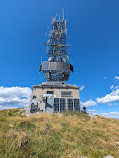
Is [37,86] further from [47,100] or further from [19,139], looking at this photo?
[19,139]

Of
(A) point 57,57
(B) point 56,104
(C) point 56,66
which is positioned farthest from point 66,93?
(A) point 57,57

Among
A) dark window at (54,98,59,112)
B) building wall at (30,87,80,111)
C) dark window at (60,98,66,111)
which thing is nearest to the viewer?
dark window at (54,98,59,112)

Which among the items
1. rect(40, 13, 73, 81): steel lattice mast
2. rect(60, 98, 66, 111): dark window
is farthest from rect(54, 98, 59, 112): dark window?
rect(40, 13, 73, 81): steel lattice mast

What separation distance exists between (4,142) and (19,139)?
76cm

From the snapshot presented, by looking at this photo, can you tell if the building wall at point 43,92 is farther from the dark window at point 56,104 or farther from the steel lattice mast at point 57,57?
the steel lattice mast at point 57,57

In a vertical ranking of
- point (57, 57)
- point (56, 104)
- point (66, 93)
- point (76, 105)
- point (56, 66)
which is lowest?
point (76, 105)

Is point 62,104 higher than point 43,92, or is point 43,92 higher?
point 43,92

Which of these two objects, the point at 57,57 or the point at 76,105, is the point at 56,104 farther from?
the point at 57,57

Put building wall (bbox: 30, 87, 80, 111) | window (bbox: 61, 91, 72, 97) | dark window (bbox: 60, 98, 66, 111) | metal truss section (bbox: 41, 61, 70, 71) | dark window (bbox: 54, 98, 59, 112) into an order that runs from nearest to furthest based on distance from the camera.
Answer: dark window (bbox: 54, 98, 59, 112) → dark window (bbox: 60, 98, 66, 111) → building wall (bbox: 30, 87, 80, 111) → window (bbox: 61, 91, 72, 97) → metal truss section (bbox: 41, 61, 70, 71)

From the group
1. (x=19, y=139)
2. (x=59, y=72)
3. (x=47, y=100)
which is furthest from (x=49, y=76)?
(x=19, y=139)

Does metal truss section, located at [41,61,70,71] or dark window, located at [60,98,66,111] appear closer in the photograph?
dark window, located at [60,98,66,111]

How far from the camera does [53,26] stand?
30594mm

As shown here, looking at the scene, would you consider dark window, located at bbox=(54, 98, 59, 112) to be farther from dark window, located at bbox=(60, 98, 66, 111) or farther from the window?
the window

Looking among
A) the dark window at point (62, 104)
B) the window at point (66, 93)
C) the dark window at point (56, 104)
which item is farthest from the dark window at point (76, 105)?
the dark window at point (56, 104)
